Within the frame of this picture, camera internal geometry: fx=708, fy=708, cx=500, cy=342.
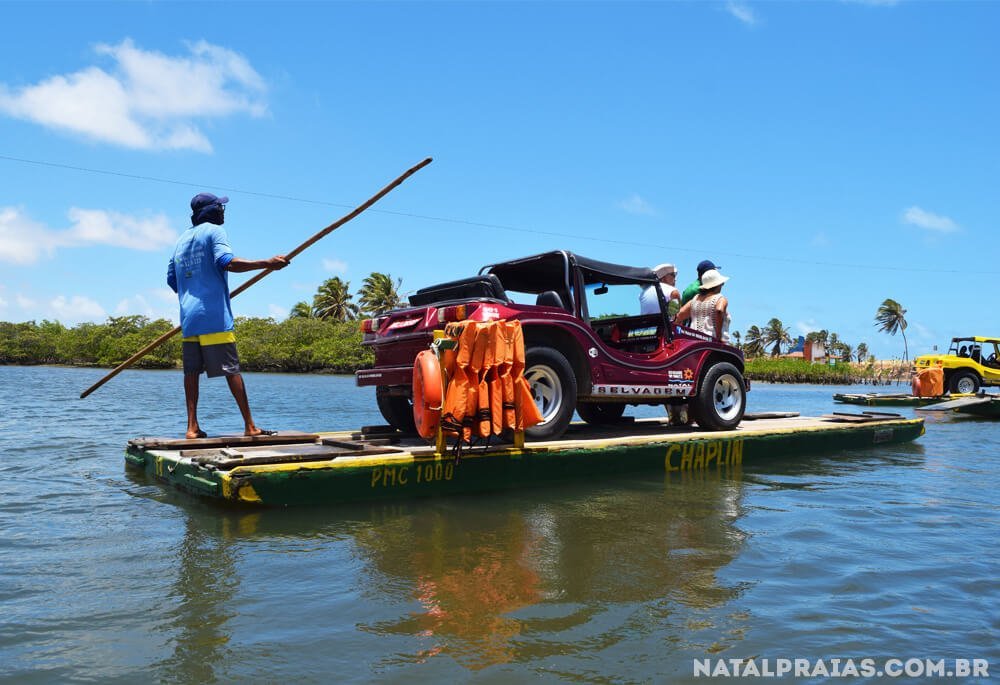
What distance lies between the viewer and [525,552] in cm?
439

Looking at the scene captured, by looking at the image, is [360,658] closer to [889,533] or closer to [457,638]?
[457,638]

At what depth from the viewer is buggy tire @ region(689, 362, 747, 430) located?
26.8ft

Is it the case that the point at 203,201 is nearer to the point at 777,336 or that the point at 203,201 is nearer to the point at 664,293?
the point at 664,293

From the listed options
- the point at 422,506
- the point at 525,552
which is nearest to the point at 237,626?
the point at 525,552

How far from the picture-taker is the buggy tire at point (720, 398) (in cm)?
816

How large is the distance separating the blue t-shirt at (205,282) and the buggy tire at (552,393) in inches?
111

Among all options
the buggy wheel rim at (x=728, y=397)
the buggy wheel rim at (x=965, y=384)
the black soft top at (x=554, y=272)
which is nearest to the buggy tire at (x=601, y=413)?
the buggy wheel rim at (x=728, y=397)

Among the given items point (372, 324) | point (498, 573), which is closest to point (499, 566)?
point (498, 573)

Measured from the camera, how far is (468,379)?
5.41m

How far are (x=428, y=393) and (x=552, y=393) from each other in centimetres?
177

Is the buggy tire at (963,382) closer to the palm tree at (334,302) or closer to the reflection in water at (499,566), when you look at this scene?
the reflection in water at (499,566)

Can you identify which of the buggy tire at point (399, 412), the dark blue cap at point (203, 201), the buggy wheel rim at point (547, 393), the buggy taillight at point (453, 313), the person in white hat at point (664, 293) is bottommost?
the buggy tire at point (399, 412)

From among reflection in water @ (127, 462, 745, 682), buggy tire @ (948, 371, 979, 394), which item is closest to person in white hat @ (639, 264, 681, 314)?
reflection in water @ (127, 462, 745, 682)

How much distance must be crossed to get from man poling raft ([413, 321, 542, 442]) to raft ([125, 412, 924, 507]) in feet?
1.22
